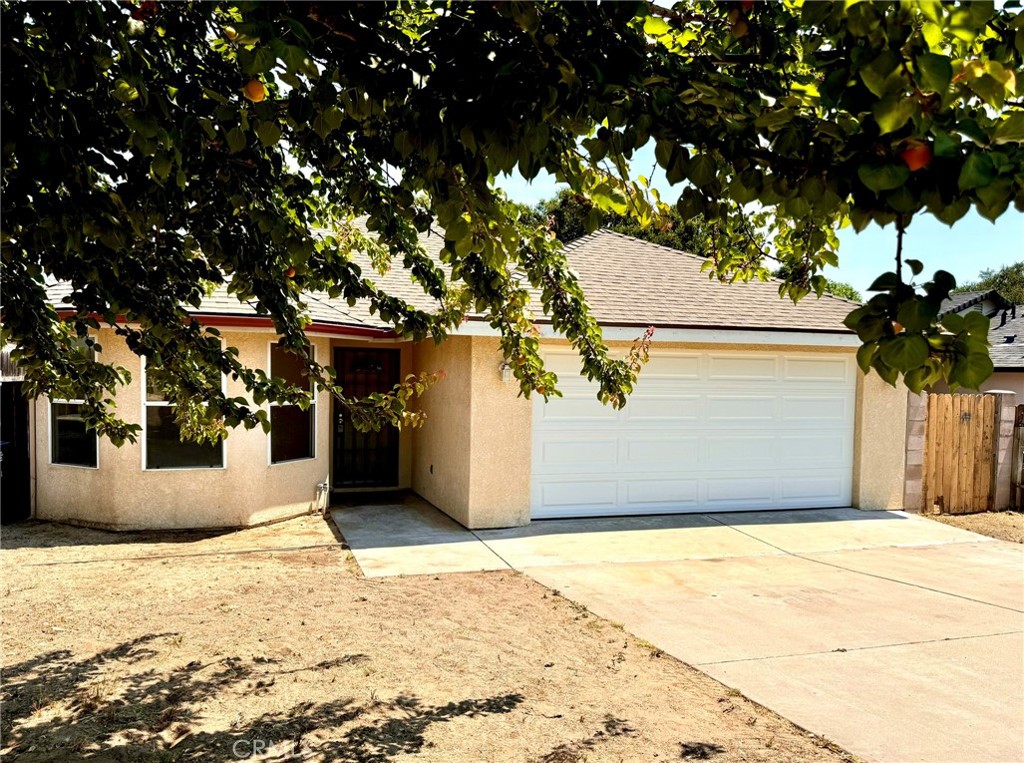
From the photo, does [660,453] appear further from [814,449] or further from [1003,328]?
[1003,328]

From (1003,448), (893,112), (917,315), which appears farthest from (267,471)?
(1003,448)

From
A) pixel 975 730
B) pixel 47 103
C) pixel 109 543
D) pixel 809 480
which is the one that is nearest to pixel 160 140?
pixel 47 103

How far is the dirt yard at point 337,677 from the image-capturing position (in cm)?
400

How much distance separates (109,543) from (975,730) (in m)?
8.40

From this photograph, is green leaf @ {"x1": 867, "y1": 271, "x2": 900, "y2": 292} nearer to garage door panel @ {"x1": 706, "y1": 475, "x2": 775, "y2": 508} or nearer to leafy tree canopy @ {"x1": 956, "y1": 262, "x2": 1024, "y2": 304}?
garage door panel @ {"x1": 706, "y1": 475, "x2": 775, "y2": 508}

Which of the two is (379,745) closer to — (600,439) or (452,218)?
(452,218)

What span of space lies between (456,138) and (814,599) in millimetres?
6154

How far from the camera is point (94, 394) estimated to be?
13.7 ft

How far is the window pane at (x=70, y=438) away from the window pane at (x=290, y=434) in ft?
7.06

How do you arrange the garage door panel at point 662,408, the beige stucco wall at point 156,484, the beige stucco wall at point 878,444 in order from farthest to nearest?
the beige stucco wall at point 878,444 → the garage door panel at point 662,408 → the beige stucco wall at point 156,484

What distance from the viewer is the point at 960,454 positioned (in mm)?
11680

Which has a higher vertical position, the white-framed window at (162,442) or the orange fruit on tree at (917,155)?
the orange fruit on tree at (917,155)

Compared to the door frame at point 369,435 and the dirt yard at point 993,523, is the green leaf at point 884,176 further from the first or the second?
the door frame at point 369,435

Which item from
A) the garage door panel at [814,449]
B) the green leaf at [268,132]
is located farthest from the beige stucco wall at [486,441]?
the green leaf at [268,132]
